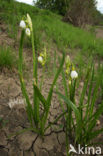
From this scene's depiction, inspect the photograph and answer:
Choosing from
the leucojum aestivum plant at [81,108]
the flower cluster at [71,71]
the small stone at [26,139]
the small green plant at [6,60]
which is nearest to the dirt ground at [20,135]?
the small stone at [26,139]

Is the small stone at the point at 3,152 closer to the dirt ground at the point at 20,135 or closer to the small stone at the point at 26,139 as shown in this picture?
the dirt ground at the point at 20,135

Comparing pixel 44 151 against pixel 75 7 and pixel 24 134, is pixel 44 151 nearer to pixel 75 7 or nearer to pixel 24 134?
pixel 24 134

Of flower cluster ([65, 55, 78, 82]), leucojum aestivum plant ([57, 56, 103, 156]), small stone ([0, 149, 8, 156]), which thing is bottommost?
small stone ([0, 149, 8, 156])

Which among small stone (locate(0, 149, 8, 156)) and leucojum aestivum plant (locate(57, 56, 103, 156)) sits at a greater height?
leucojum aestivum plant (locate(57, 56, 103, 156))

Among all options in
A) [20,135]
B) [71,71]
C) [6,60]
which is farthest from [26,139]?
[6,60]

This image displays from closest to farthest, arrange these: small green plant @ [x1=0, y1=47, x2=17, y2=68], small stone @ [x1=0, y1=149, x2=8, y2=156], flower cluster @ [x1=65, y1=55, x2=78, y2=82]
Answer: flower cluster @ [x1=65, y1=55, x2=78, y2=82] < small stone @ [x1=0, y1=149, x2=8, y2=156] < small green plant @ [x1=0, y1=47, x2=17, y2=68]

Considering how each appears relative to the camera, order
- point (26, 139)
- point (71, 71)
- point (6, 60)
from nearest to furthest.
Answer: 1. point (71, 71)
2. point (26, 139)
3. point (6, 60)

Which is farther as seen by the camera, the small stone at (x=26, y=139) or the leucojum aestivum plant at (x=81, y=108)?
the small stone at (x=26, y=139)

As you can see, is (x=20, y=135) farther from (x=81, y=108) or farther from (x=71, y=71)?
(x=71, y=71)

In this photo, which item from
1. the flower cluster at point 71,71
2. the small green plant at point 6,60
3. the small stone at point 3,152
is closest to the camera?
A: the flower cluster at point 71,71

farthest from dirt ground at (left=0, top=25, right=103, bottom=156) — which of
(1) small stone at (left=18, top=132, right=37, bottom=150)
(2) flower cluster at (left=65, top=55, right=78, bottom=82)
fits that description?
(2) flower cluster at (left=65, top=55, right=78, bottom=82)

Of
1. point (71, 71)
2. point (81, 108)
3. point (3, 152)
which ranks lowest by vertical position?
point (3, 152)

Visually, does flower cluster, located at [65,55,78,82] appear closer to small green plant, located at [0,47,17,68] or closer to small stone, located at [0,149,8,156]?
small stone, located at [0,149,8,156]
